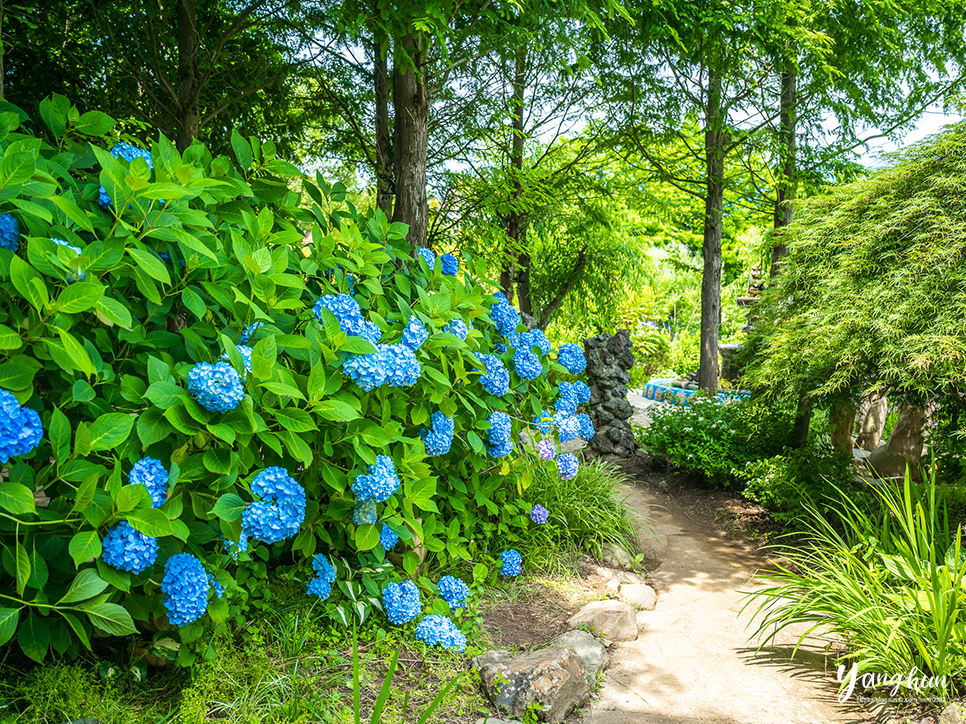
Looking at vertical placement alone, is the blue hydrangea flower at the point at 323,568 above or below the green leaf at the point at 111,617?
below

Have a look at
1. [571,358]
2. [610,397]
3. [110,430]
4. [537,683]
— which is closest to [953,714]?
[537,683]

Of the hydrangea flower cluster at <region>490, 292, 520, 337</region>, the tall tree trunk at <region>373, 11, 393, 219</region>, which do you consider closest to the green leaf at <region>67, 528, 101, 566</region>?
the hydrangea flower cluster at <region>490, 292, 520, 337</region>

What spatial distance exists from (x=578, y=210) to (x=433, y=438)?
7.69 meters

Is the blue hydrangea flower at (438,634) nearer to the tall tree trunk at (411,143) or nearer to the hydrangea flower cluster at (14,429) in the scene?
the hydrangea flower cluster at (14,429)

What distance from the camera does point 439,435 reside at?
8.89 ft

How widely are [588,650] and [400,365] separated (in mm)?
1704

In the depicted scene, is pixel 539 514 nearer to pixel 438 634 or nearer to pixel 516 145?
pixel 438 634

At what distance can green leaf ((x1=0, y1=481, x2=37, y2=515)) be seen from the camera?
1477 millimetres

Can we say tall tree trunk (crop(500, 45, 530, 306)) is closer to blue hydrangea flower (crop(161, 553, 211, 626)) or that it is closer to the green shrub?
the green shrub

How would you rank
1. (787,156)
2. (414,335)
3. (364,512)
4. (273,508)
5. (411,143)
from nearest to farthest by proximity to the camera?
(273,508) < (364,512) < (414,335) < (411,143) < (787,156)

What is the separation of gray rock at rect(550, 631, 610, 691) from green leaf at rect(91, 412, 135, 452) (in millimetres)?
2091

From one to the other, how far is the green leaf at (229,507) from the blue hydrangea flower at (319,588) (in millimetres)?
814

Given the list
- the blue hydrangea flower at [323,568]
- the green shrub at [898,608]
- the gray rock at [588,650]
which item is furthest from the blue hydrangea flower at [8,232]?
the green shrub at [898,608]

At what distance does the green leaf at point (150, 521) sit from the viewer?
1.62 metres
